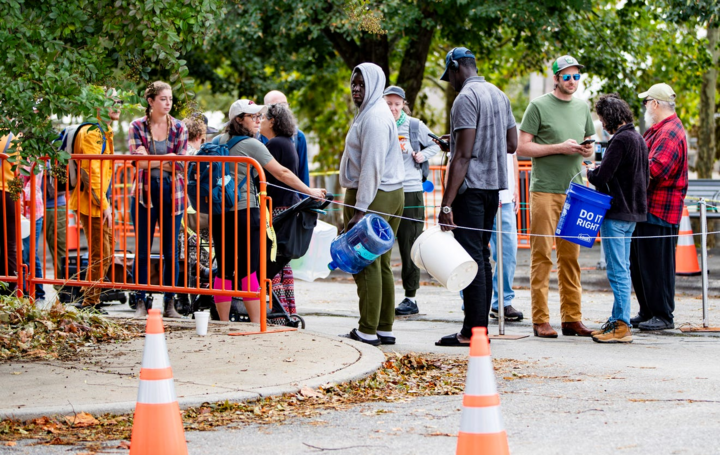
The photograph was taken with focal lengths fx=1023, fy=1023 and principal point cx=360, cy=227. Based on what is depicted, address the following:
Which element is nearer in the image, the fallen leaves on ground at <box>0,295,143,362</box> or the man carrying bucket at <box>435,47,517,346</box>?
the fallen leaves on ground at <box>0,295,143,362</box>

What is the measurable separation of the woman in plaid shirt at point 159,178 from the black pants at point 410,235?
2.15m

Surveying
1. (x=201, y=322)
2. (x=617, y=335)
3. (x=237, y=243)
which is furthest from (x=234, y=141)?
(x=617, y=335)

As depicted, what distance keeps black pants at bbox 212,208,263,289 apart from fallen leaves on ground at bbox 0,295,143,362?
0.82m

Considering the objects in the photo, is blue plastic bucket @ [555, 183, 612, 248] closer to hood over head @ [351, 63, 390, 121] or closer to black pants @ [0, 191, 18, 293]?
hood over head @ [351, 63, 390, 121]

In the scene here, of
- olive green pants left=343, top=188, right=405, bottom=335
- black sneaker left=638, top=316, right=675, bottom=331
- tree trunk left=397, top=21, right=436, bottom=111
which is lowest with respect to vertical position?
black sneaker left=638, top=316, right=675, bottom=331

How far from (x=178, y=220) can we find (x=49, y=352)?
7.31ft

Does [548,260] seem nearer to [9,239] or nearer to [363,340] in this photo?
[363,340]

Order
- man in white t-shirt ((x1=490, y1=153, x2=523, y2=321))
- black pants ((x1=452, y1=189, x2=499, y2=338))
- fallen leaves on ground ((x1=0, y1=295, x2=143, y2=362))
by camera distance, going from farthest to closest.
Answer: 1. man in white t-shirt ((x1=490, y1=153, x2=523, y2=321))
2. black pants ((x1=452, y1=189, x2=499, y2=338))
3. fallen leaves on ground ((x1=0, y1=295, x2=143, y2=362))

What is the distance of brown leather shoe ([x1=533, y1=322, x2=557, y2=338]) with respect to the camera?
7.89m

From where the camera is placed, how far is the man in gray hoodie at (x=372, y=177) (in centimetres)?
702

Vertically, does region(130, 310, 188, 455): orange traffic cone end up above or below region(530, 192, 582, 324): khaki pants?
below

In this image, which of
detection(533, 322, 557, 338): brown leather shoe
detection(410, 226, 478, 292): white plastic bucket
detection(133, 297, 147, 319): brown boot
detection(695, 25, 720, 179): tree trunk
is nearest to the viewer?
detection(410, 226, 478, 292): white plastic bucket

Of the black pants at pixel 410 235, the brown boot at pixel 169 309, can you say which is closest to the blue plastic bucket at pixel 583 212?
the black pants at pixel 410 235

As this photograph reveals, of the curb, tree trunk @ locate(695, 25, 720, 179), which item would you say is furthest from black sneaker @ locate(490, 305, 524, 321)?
tree trunk @ locate(695, 25, 720, 179)
